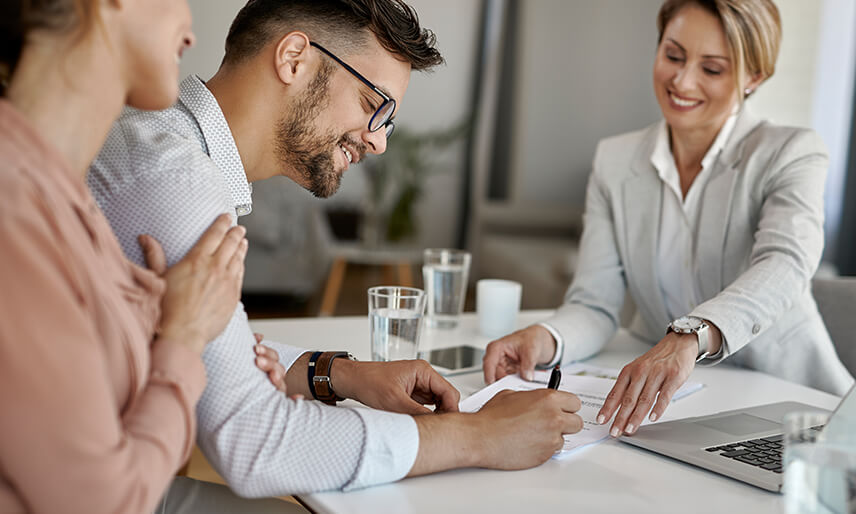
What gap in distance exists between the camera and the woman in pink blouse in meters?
0.59

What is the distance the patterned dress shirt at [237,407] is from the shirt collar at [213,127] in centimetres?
15

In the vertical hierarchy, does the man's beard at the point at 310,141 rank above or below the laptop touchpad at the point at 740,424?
above

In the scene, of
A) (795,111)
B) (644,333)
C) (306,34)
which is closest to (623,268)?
(644,333)

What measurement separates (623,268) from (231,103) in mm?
1002

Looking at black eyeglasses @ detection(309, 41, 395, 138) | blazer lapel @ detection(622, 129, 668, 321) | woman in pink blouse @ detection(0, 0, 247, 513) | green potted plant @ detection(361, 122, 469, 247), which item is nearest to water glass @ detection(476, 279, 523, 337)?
blazer lapel @ detection(622, 129, 668, 321)

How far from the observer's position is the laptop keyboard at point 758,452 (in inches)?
36.0

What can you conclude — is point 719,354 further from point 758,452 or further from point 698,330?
point 758,452

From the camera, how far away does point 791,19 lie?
4.28 metres

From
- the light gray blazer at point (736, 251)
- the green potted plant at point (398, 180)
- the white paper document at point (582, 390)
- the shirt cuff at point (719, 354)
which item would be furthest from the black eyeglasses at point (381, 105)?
the green potted plant at point (398, 180)

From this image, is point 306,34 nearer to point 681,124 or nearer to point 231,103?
point 231,103

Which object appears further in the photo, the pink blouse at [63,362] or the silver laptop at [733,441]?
the silver laptop at [733,441]

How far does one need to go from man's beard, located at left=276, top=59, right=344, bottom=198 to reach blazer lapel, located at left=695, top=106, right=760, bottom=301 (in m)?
0.84

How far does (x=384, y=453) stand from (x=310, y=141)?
0.52 meters

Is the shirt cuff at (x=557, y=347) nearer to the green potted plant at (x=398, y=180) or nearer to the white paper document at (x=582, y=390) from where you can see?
the white paper document at (x=582, y=390)
